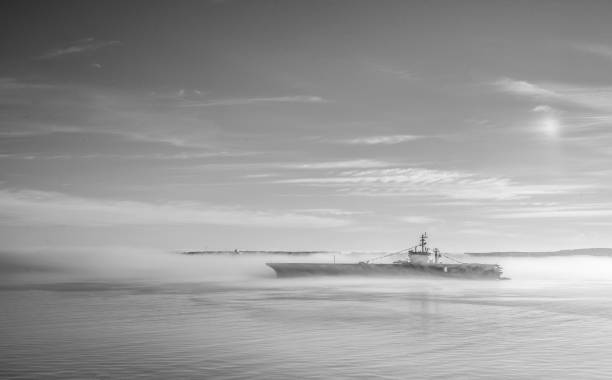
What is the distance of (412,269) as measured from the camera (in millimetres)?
156500

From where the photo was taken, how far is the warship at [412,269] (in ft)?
512

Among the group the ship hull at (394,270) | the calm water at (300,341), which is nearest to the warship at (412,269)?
the ship hull at (394,270)

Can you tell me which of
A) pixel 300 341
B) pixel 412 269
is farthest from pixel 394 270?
pixel 300 341

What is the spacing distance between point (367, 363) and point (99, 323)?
27.3 m

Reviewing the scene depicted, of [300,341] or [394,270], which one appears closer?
[300,341]

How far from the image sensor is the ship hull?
6176 inches

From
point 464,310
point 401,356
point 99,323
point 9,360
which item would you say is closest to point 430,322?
point 464,310

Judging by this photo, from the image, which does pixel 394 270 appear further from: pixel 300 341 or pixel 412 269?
pixel 300 341

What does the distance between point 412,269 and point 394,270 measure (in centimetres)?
934

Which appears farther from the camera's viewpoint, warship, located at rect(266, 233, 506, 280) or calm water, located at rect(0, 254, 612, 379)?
warship, located at rect(266, 233, 506, 280)

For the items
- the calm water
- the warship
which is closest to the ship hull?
the warship

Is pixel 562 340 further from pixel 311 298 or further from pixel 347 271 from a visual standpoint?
pixel 347 271

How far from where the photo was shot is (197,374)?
2947 cm

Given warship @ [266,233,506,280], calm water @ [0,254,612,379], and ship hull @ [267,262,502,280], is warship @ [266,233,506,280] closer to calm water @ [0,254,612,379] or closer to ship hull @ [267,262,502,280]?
ship hull @ [267,262,502,280]
